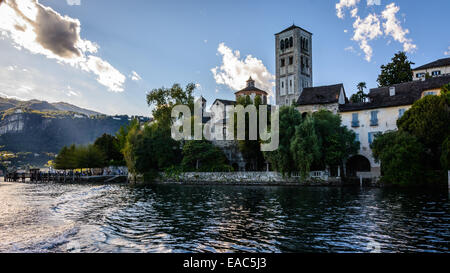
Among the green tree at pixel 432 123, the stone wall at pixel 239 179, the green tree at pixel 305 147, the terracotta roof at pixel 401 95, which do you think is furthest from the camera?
the terracotta roof at pixel 401 95

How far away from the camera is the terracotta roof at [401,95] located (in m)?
41.6

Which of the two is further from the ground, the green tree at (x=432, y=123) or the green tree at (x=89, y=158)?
the green tree at (x=432, y=123)

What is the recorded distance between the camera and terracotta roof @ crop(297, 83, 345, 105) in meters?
49.5

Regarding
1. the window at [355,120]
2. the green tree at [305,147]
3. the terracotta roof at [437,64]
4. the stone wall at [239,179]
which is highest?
the terracotta roof at [437,64]

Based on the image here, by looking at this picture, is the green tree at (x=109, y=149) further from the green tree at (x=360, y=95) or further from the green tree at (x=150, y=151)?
the green tree at (x=360, y=95)

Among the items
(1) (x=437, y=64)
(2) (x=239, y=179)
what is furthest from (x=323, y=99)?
(1) (x=437, y=64)

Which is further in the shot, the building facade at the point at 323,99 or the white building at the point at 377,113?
the building facade at the point at 323,99

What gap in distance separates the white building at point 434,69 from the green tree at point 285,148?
30106 mm

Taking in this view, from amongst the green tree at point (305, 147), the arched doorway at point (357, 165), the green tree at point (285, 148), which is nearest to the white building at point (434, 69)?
the arched doorway at point (357, 165)

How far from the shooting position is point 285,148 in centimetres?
3912

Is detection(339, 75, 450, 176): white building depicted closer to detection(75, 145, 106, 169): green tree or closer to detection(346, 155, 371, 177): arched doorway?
detection(346, 155, 371, 177): arched doorway

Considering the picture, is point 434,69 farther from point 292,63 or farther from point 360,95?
point 292,63
